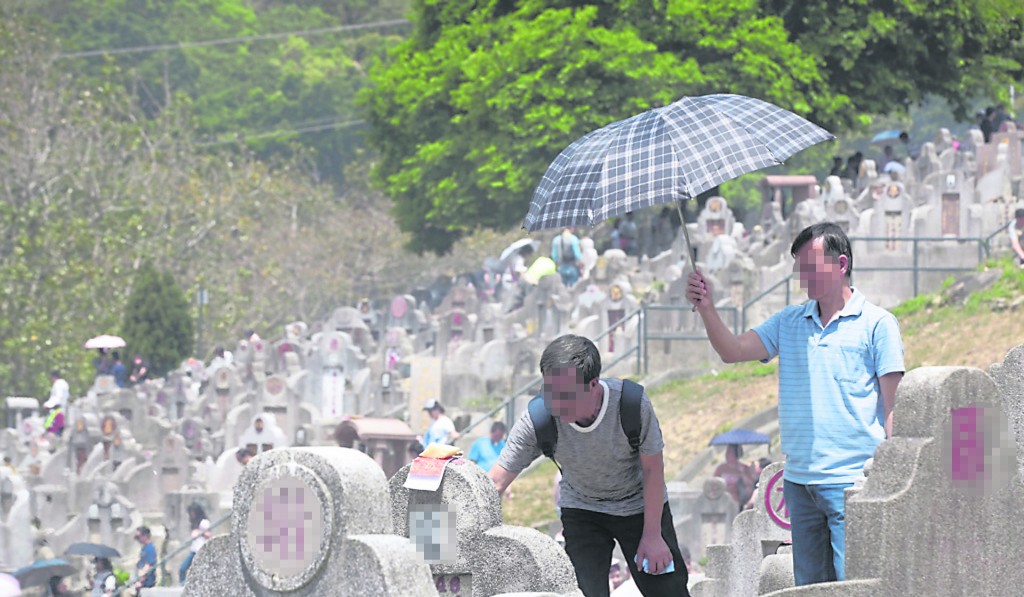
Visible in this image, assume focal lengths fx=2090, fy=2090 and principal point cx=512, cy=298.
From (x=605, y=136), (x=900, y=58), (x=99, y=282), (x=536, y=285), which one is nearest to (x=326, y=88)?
(x=99, y=282)

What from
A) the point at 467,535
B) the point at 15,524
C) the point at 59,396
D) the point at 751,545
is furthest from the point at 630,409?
the point at 59,396

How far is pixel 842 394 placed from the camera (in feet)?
27.5

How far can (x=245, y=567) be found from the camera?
7.36 m

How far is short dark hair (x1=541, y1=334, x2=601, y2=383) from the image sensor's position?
8.05 metres

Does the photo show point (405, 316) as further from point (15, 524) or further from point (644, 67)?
point (15, 524)

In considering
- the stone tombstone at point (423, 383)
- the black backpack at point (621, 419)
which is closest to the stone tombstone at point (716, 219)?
the stone tombstone at point (423, 383)

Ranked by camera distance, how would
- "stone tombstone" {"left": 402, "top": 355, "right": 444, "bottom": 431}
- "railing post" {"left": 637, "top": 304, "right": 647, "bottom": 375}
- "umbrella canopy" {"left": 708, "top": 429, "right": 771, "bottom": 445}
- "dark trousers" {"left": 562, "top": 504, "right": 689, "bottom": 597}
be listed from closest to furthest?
"dark trousers" {"left": 562, "top": 504, "right": 689, "bottom": 597} → "umbrella canopy" {"left": 708, "top": 429, "right": 771, "bottom": 445} → "railing post" {"left": 637, "top": 304, "right": 647, "bottom": 375} → "stone tombstone" {"left": 402, "top": 355, "right": 444, "bottom": 431}

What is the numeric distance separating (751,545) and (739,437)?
901 centimetres

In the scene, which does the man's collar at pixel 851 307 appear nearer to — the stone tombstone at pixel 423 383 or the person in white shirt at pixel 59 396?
the stone tombstone at pixel 423 383

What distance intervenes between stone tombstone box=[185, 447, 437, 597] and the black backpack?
4.50 ft

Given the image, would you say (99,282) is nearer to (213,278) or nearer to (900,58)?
(213,278)

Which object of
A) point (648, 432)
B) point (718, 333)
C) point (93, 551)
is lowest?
point (93, 551)

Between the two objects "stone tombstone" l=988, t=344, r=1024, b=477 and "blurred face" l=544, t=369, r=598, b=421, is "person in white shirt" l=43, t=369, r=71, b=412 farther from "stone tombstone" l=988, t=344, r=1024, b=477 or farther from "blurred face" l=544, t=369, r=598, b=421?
"stone tombstone" l=988, t=344, r=1024, b=477

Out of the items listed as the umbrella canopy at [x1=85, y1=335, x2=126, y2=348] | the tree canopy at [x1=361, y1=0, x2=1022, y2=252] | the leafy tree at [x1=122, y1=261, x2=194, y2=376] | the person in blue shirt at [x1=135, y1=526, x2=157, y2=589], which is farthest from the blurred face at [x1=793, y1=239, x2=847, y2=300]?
the leafy tree at [x1=122, y1=261, x2=194, y2=376]
